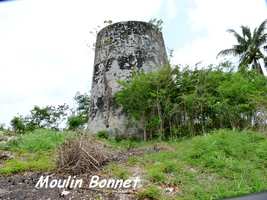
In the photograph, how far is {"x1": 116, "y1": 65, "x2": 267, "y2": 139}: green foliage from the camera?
15.3 ft

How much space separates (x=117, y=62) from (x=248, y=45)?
Answer: 71.8 inches

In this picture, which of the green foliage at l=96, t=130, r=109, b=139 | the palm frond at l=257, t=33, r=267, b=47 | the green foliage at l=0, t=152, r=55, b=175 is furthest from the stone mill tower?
the green foliage at l=0, t=152, r=55, b=175

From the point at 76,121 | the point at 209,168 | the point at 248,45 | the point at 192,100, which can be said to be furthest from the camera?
the point at 76,121

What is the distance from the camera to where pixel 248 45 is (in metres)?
4.48

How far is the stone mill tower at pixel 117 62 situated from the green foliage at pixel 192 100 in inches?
9.0

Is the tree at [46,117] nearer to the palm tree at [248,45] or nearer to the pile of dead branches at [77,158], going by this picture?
the pile of dead branches at [77,158]

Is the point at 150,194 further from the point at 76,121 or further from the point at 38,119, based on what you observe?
the point at 76,121

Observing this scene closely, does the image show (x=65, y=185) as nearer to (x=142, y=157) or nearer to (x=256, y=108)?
(x=142, y=157)

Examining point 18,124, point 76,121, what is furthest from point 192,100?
point 18,124

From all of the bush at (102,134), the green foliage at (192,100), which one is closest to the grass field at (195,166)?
the green foliage at (192,100)

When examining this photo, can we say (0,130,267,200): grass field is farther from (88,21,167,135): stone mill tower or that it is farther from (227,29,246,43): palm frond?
(88,21,167,135): stone mill tower

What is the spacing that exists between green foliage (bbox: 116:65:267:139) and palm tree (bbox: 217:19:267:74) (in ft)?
0.79

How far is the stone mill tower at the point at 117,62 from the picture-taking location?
17.9 feet

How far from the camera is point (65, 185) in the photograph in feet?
8.59
